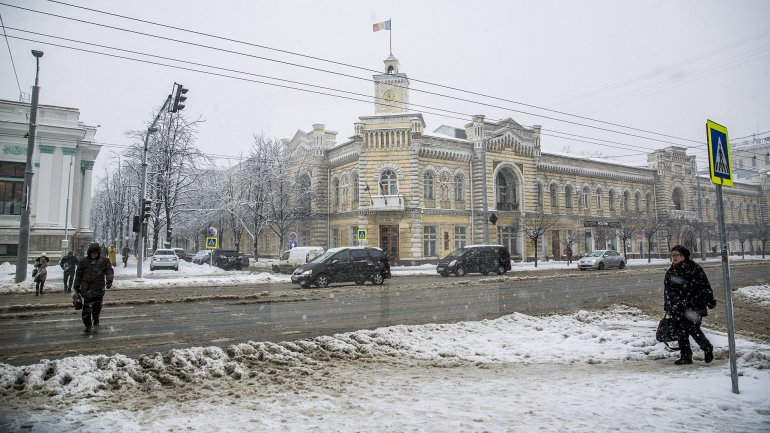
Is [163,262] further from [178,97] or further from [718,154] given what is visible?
[718,154]

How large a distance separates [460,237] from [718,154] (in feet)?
113

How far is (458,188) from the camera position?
132 ft

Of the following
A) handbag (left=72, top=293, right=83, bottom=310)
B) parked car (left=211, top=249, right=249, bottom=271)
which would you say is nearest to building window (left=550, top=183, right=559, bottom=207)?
parked car (left=211, top=249, right=249, bottom=271)

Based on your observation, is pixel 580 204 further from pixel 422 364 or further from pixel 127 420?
pixel 127 420

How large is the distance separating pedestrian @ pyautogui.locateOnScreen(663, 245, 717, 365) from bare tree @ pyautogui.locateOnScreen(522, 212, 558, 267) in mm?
32830

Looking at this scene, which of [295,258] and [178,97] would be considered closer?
[178,97]

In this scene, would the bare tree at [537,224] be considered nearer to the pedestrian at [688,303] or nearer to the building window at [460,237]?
the building window at [460,237]

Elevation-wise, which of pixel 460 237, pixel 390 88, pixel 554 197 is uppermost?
pixel 390 88

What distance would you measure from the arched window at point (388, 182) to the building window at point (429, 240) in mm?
4328

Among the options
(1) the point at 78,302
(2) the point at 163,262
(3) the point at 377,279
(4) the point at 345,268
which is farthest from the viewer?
(2) the point at 163,262

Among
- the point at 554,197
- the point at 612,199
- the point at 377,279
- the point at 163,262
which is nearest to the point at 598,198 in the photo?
the point at 612,199

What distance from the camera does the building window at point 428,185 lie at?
38500 mm

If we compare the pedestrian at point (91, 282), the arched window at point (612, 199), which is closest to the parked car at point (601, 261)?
the arched window at point (612, 199)

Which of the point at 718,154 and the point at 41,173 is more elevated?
the point at 41,173
